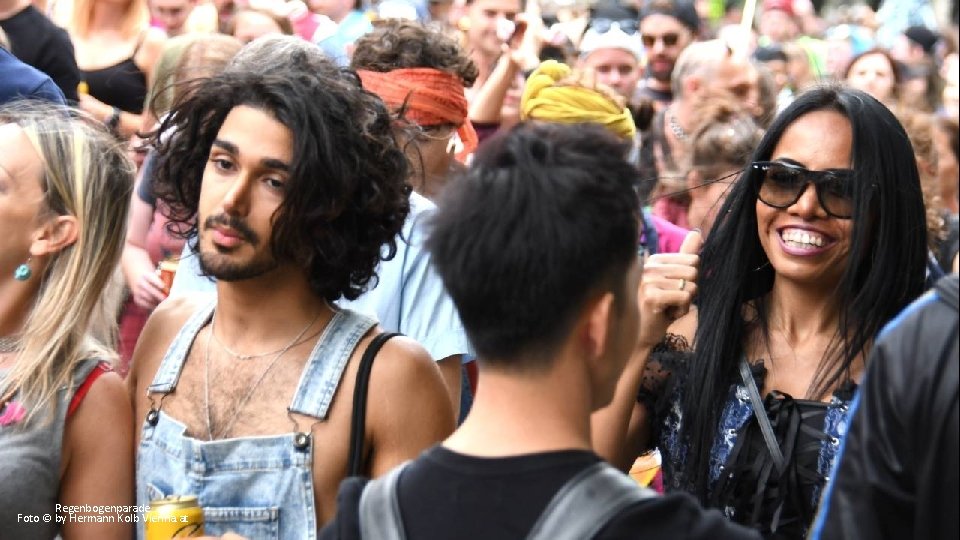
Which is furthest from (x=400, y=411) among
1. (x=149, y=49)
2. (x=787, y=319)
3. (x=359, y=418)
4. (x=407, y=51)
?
(x=149, y=49)

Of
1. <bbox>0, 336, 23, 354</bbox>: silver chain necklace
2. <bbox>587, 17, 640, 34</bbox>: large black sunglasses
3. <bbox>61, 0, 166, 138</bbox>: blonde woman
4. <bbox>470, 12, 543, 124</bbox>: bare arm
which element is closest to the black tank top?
<bbox>61, 0, 166, 138</bbox>: blonde woman

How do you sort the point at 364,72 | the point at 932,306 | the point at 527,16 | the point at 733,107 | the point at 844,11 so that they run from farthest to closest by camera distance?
the point at 844,11 → the point at 527,16 → the point at 733,107 → the point at 364,72 → the point at 932,306

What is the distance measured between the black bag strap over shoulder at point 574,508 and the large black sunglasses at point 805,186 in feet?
4.89

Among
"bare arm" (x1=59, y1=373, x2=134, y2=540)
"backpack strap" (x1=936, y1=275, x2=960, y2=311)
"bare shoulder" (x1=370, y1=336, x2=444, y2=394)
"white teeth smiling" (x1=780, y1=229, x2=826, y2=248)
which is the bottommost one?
"bare arm" (x1=59, y1=373, x2=134, y2=540)

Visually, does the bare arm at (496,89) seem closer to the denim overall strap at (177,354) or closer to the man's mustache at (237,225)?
the denim overall strap at (177,354)

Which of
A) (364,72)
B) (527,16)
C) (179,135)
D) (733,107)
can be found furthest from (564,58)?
(179,135)

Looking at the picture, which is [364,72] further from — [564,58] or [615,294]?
[564,58]

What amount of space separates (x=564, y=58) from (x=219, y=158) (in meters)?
7.37

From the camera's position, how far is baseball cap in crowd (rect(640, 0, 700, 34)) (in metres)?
11.3

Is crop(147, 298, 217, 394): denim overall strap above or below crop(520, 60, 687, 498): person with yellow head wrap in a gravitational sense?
below

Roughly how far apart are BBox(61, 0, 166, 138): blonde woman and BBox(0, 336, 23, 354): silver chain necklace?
12.8ft

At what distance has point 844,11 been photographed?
18.2 meters

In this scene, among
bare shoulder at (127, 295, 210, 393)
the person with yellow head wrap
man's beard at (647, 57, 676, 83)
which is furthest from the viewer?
man's beard at (647, 57, 676, 83)

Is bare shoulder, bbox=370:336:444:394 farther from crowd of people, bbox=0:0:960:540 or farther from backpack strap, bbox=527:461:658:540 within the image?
backpack strap, bbox=527:461:658:540
